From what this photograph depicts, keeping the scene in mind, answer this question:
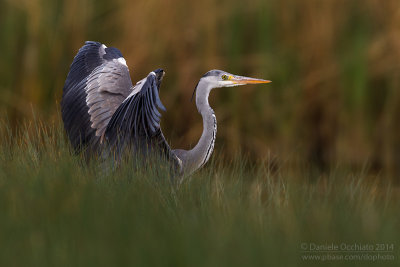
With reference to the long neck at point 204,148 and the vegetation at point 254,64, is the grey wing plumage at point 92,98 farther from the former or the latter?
the vegetation at point 254,64

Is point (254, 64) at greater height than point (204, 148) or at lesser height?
greater

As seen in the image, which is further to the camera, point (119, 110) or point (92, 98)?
point (92, 98)

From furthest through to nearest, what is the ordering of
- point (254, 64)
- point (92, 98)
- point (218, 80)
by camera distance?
point (254, 64) < point (218, 80) < point (92, 98)

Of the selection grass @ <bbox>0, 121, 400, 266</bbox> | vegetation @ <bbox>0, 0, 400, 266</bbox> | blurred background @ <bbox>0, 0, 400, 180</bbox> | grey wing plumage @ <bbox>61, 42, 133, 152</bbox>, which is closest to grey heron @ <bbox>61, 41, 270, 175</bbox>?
grey wing plumage @ <bbox>61, 42, 133, 152</bbox>

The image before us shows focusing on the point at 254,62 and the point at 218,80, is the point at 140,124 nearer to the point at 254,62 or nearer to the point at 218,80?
the point at 218,80

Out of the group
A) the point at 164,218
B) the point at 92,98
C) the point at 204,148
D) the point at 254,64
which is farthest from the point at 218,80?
the point at 164,218

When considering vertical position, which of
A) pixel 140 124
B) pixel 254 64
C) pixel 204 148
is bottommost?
→ pixel 204 148

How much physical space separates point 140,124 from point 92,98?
53 cm

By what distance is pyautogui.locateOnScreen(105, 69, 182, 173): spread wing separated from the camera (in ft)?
10.0

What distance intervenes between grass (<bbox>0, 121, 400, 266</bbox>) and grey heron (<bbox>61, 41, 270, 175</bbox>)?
0.29m

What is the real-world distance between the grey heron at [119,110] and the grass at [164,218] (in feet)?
0.94

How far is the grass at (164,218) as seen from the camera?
189 cm

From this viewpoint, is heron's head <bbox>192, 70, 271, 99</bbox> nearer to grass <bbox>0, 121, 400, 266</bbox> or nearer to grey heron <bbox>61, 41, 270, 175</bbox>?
grey heron <bbox>61, 41, 270, 175</bbox>

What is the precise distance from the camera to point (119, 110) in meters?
3.13
